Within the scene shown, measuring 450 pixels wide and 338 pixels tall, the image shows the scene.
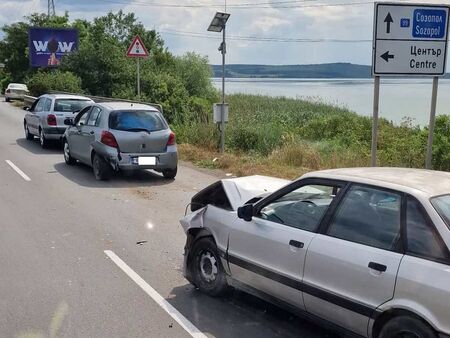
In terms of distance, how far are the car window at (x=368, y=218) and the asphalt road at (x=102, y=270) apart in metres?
1.04

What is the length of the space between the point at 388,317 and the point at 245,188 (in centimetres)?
235

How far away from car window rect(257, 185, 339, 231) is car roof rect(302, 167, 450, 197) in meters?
0.15

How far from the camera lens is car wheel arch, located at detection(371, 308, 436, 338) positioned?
361 centimetres

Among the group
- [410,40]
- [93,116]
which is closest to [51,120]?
[93,116]

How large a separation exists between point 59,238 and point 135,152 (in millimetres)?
4365

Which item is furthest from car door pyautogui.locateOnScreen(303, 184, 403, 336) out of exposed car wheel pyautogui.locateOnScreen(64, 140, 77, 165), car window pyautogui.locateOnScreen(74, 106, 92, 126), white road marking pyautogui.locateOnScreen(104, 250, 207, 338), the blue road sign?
exposed car wheel pyautogui.locateOnScreen(64, 140, 77, 165)

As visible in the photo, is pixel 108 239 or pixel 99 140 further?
pixel 99 140

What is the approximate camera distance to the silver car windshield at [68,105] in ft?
55.6

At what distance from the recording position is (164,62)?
4375cm

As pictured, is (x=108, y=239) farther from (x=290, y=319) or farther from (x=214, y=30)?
(x=214, y=30)

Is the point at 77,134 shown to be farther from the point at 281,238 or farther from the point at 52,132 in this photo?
the point at 281,238

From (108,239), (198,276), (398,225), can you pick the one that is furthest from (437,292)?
(108,239)

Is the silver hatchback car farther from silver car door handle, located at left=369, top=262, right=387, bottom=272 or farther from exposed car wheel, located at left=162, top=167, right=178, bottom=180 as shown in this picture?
silver car door handle, located at left=369, top=262, right=387, bottom=272

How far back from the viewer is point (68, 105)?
56.3 ft
